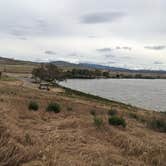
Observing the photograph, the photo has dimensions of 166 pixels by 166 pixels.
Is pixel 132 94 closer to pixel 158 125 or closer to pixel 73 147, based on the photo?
pixel 158 125

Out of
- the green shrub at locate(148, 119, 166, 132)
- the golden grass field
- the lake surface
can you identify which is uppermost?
the golden grass field

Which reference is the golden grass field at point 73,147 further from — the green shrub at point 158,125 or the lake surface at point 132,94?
the lake surface at point 132,94

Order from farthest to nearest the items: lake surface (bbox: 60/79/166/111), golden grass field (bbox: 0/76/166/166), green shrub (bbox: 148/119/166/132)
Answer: lake surface (bbox: 60/79/166/111)
green shrub (bbox: 148/119/166/132)
golden grass field (bbox: 0/76/166/166)

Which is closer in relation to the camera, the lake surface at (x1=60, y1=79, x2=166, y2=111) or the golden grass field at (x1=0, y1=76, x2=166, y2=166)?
the golden grass field at (x1=0, y1=76, x2=166, y2=166)

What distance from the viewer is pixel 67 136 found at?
9539 mm

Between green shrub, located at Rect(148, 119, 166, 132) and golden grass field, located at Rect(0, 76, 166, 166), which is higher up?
golden grass field, located at Rect(0, 76, 166, 166)

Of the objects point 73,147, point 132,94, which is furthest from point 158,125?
point 132,94

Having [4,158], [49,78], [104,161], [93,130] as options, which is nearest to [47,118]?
[93,130]

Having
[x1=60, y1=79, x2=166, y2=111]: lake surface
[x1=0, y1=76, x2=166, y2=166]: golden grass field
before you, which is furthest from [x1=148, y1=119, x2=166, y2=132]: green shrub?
[x1=60, y1=79, x2=166, y2=111]: lake surface

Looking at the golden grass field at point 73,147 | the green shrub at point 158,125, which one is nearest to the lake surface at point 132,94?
the green shrub at point 158,125

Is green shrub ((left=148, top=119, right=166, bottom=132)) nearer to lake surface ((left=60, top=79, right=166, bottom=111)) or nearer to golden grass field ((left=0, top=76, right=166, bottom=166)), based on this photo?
golden grass field ((left=0, top=76, right=166, bottom=166))

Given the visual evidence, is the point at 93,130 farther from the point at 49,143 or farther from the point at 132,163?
the point at 132,163

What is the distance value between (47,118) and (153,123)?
204 inches

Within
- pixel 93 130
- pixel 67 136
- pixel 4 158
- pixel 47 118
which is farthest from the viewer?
pixel 47 118
